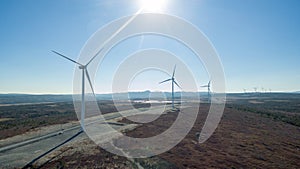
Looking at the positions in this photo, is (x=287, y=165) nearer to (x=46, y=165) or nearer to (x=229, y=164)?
(x=229, y=164)

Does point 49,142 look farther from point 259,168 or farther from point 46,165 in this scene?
point 259,168

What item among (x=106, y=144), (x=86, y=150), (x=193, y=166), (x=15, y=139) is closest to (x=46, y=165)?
(x=86, y=150)

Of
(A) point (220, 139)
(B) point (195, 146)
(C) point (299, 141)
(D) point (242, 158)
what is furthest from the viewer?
(C) point (299, 141)

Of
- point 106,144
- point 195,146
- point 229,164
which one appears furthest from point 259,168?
point 106,144

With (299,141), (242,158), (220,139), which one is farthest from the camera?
(299,141)

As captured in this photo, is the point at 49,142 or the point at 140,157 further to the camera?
the point at 49,142

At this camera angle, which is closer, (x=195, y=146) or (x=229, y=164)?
(x=229, y=164)

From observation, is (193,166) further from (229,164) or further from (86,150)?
(86,150)

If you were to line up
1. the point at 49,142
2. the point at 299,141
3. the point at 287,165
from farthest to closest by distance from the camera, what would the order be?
1. the point at 299,141
2. the point at 49,142
3. the point at 287,165

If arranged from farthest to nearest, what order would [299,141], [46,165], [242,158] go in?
[299,141], [242,158], [46,165]
